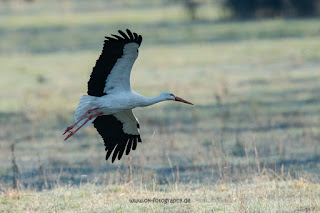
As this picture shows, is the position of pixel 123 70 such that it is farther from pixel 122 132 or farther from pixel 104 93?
pixel 122 132

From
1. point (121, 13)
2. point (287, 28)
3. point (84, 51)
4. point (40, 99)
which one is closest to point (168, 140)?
point (40, 99)

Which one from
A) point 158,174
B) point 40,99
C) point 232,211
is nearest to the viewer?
point 232,211

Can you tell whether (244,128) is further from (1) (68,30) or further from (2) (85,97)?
(1) (68,30)

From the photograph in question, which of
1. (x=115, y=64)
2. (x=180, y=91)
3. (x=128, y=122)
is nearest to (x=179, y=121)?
(x=180, y=91)

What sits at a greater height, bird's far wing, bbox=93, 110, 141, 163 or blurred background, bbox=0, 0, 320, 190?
bird's far wing, bbox=93, 110, 141, 163

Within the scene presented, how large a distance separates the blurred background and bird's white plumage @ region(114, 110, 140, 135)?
1.19 feet

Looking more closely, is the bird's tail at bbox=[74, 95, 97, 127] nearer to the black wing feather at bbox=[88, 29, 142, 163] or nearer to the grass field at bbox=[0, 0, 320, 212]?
the black wing feather at bbox=[88, 29, 142, 163]

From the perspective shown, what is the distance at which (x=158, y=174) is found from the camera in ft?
35.1

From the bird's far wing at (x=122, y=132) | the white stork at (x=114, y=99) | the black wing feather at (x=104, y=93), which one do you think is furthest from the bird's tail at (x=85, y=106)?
the bird's far wing at (x=122, y=132)

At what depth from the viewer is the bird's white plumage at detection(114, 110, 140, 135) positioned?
9.19 metres

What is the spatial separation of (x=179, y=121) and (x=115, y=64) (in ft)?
22.9

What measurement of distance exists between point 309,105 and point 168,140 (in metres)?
5.24

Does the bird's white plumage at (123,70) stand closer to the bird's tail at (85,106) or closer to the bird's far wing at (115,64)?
the bird's far wing at (115,64)

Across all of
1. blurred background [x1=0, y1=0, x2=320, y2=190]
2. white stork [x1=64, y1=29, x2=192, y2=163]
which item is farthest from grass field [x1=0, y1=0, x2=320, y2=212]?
white stork [x1=64, y1=29, x2=192, y2=163]
